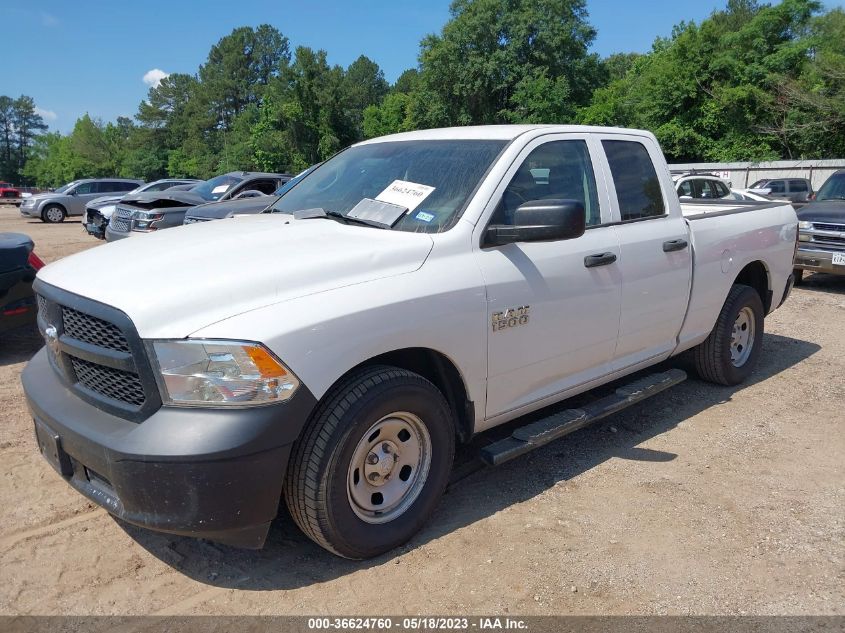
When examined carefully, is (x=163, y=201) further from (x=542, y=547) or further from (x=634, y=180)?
(x=542, y=547)

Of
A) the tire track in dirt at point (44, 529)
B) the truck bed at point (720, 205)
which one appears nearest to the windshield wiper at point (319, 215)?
the tire track in dirt at point (44, 529)

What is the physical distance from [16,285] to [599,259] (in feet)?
17.1

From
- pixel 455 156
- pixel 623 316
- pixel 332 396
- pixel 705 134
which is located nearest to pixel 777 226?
pixel 623 316

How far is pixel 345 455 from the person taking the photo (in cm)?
281

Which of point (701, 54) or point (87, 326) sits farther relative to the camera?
point (701, 54)

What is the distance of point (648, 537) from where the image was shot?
3.35m

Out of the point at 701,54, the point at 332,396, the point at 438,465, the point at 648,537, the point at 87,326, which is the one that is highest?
the point at 701,54

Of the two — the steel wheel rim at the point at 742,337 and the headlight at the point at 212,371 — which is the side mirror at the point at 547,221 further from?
the steel wheel rim at the point at 742,337

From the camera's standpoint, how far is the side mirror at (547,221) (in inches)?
126

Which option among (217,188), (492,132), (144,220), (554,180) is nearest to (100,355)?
(492,132)

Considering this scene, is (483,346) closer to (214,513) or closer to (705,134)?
(214,513)

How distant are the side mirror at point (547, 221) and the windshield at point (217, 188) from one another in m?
10.7

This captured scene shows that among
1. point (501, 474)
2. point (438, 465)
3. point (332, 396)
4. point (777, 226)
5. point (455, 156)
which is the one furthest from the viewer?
point (777, 226)

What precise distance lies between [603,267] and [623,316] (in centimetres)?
39
